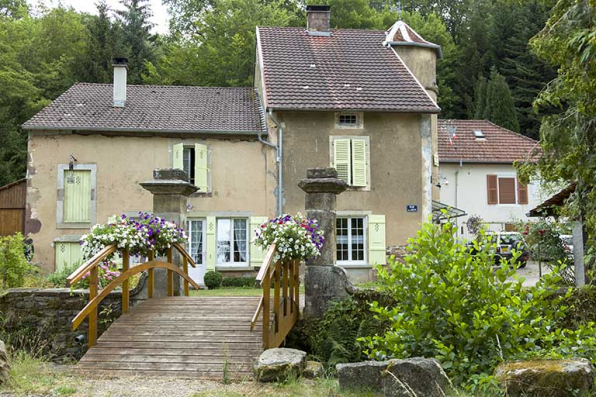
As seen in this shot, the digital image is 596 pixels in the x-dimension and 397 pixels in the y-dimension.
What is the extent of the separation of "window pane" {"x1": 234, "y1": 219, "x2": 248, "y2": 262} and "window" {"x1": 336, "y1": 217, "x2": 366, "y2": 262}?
2.84 metres

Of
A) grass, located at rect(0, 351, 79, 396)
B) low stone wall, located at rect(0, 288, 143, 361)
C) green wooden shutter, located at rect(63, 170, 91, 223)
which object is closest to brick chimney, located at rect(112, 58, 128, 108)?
green wooden shutter, located at rect(63, 170, 91, 223)

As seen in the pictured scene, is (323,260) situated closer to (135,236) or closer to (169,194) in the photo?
(135,236)

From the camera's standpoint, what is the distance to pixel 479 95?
35312 mm

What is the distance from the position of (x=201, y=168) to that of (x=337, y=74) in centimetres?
551

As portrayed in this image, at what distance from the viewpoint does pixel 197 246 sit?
59.9ft

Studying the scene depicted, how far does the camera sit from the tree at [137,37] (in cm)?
3403

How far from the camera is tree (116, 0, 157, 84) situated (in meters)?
34.0

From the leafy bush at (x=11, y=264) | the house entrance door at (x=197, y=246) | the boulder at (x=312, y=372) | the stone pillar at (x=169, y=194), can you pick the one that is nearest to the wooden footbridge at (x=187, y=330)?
the boulder at (x=312, y=372)

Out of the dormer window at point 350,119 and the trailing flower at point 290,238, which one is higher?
the dormer window at point 350,119

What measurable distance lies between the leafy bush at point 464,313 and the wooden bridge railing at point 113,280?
345 centimetres

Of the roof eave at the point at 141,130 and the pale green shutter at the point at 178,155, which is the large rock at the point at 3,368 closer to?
the pale green shutter at the point at 178,155

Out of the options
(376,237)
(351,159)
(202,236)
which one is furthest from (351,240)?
(202,236)

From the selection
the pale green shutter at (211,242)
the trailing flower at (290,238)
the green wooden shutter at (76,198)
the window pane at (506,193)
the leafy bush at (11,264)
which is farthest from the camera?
the window pane at (506,193)

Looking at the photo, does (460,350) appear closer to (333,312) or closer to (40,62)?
(333,312)
